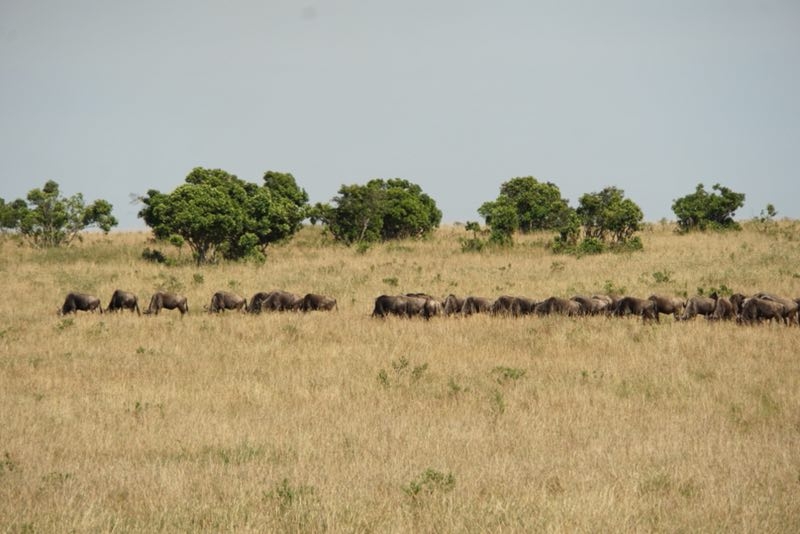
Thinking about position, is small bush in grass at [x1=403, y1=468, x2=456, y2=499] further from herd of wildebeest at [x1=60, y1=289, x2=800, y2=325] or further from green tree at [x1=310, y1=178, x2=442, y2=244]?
green tree at [x1=310, y1=178, x2=442, y2=244]

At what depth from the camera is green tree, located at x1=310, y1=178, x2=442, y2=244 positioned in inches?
2126

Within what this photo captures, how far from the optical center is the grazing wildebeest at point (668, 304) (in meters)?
24.6

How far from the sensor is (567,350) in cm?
1878

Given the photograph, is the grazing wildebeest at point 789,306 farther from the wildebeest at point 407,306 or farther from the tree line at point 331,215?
the tree line at point 331,215

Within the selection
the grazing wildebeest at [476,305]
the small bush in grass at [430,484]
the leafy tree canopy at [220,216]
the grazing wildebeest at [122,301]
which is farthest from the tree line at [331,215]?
the small bush in grass at [430,484]

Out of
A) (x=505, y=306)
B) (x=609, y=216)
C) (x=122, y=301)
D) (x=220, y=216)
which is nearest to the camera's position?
(x=505, y=306)

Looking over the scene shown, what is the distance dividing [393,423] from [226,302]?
17177 millimetres

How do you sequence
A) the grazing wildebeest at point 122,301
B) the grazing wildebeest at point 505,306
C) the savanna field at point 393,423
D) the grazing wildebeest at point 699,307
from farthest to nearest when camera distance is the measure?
the grazing wildebeest at point 122,301 < the grazing wildebeest at point 505,306 < the grazing wildebeest at point 699,307 < the savanna field at point 393,423

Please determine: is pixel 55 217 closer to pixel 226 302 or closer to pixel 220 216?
pixel 220 216

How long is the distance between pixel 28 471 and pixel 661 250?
37744mm

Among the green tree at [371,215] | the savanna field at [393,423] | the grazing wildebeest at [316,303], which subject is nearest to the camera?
the savanna field at [393,423]

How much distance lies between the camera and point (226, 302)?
28203 millimetres

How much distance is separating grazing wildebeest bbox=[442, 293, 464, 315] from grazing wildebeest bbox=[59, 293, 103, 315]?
1212 centimetres

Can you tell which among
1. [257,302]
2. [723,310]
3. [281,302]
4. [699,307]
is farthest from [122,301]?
[723,310]
